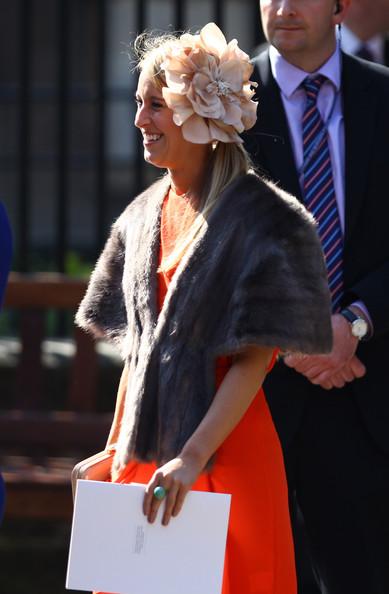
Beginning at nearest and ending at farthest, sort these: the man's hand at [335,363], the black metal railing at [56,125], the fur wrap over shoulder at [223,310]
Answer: the fur wrap over shoulder at [223,310], the man's hand at [335,363], the black metal railing at [56,125]

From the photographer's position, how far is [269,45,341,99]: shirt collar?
383 cm

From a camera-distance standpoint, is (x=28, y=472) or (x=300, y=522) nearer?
(x=300, y=522)

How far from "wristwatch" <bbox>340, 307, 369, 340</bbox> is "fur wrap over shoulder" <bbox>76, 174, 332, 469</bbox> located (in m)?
0.54

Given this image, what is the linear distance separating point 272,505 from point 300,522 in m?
0.73

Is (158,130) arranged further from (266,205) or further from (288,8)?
(288,8)

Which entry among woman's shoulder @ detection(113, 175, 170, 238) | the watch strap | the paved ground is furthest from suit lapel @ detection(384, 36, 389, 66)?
woman's shoulder @ detection(113, 175, 170, 238)

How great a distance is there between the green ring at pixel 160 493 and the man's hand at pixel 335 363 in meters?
0.83

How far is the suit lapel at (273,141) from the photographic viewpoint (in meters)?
3.78

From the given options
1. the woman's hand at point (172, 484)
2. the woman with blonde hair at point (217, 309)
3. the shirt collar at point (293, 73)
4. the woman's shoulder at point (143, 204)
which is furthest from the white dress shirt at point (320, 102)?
the woman's hand at point (172, 484)

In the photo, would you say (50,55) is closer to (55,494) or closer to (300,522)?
(55,494)

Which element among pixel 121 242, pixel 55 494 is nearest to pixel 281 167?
pixel 121 242

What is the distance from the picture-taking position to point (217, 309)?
3111 millimetres

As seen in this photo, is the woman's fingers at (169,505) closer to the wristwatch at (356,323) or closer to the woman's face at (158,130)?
the woman's face at (158,130)

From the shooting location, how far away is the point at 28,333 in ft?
21.4
